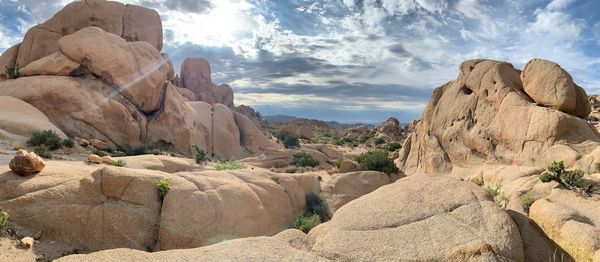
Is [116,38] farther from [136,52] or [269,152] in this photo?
[269,152]

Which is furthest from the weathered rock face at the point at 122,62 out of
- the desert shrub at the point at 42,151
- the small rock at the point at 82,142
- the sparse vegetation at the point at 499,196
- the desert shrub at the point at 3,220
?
the sparse vegetation at the point at 499,196

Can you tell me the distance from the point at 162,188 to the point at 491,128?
55.8 ft

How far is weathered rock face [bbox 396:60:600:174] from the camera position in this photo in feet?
59.2

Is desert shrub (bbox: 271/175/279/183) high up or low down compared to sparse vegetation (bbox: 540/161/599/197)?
down

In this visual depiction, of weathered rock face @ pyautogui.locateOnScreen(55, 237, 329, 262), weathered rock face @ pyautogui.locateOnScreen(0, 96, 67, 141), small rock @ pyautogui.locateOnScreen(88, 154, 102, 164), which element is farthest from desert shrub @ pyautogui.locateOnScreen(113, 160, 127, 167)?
weathered rock face @ pyautogui.locateOnScreen(55, 237, 329, 262)

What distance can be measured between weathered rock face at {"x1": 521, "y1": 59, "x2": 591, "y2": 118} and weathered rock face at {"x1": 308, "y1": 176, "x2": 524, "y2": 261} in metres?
10.6

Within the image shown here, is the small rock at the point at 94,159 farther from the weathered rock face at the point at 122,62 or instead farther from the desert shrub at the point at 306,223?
the weathered rock face at the point at 122,62

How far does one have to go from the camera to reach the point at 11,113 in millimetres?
26719

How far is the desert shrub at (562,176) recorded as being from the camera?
13609mm

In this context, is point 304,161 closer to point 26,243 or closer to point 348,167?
point 348,167

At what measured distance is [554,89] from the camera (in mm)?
19719

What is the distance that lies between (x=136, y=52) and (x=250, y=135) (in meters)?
16.3

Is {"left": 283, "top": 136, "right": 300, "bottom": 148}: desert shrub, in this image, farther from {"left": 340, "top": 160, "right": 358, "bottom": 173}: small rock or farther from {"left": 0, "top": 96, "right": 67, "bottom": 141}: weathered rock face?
{"left": 0, "top": 96, "right": 67, "bottom": 141}: weathered rock face

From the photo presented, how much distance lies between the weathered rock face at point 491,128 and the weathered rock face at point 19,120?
989 inches
